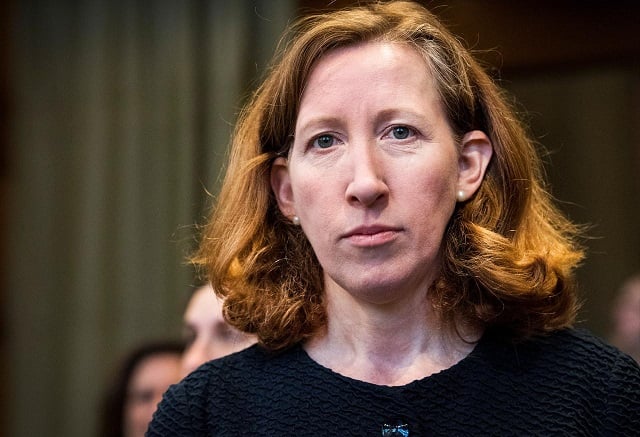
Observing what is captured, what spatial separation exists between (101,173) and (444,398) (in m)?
2.76

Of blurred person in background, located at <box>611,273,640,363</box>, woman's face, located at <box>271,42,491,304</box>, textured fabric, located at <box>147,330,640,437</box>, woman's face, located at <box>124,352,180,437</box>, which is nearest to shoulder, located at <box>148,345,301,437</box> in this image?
textured fabric, located at <box>147,330,640,437</box>

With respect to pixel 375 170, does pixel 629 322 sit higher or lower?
lower

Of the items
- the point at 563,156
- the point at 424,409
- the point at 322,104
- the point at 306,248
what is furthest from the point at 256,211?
the point at 563,156

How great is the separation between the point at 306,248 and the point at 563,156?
4.08 metres

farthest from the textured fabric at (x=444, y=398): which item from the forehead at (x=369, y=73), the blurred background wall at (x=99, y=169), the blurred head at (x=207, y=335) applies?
the blurred background wall at (x=99, y=169)

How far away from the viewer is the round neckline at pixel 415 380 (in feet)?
5.67

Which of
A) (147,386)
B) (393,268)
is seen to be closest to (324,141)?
(393,268)

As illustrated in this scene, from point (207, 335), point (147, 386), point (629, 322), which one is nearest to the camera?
point (207, 335)

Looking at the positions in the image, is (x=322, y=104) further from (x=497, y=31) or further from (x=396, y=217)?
(x=497, y=31)

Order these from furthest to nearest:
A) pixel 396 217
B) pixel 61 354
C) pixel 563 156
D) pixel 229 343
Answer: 1. pixel 563 156
2. pixel 61 354
3. pixel 229 343
4. pixel 396 217

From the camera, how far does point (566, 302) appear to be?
184 cm

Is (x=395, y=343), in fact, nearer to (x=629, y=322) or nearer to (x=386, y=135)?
(x=386, y=135)

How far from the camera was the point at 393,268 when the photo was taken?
5.53 ft

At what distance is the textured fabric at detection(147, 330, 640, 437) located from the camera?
1702mm
